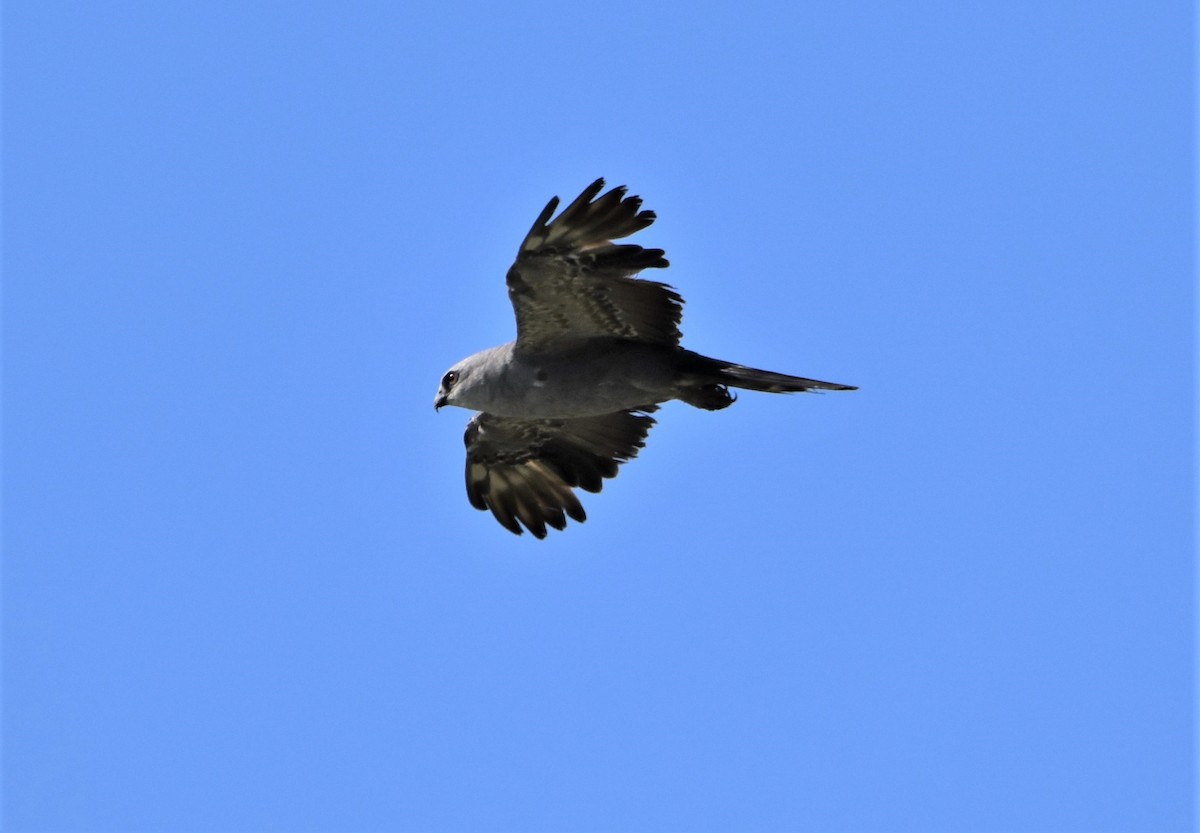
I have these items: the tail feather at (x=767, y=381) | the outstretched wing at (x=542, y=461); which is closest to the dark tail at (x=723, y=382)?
the tail feather at (x=767, y=381)

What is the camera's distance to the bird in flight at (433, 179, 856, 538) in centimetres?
1507

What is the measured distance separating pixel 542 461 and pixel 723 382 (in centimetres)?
335

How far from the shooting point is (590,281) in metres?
15.4

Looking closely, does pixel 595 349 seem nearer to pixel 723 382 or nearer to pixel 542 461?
pixel 723 382

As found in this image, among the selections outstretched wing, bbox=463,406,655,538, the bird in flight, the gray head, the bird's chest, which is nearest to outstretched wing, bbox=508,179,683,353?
the bird in flight

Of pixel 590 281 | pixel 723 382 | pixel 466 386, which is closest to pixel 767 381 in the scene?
pixel 723 382

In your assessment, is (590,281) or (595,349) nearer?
(590,281)

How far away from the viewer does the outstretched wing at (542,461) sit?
17953 millimetres

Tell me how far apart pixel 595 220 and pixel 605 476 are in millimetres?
3944

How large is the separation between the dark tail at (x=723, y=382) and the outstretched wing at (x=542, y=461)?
195cm

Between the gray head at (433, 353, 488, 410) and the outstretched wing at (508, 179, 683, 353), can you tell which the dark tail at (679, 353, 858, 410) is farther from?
the gray head at (433, 353, 488, 410)

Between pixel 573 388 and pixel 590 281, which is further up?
pixel 590 281

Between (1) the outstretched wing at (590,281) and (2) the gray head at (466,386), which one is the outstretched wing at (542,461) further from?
(1) the outstretched wing at (590,281)

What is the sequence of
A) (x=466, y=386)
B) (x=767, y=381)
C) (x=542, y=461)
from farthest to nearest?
(x=542, y=461) < (x=466, y=386) < (x=767, y=381)
